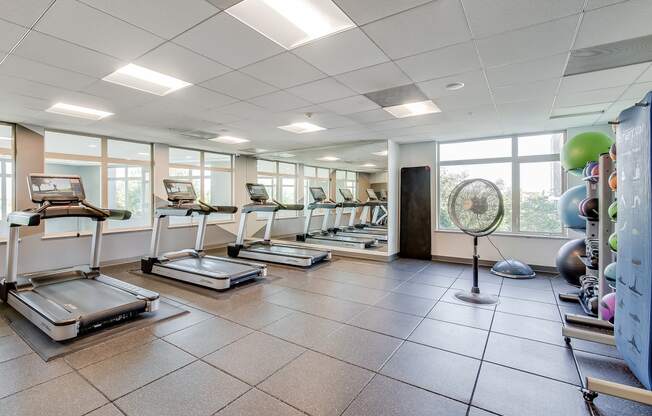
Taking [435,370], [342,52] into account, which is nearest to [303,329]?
[435,370]

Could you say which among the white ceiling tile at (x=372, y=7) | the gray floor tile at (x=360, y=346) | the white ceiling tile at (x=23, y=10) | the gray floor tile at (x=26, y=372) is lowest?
the gray floor tile at (x=26, y=372)

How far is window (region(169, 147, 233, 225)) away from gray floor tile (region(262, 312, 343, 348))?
5.48 metres

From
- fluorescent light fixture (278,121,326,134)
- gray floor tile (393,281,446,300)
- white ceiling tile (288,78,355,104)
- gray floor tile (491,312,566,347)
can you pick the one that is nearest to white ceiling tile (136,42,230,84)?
white ceiling tile (288,78,355,104)

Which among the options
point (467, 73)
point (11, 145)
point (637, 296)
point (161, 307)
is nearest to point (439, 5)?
point (467, 73)

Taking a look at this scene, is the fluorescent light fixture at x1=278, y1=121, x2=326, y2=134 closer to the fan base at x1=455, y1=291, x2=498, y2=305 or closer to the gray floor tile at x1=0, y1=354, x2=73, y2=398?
the fan base at x1=455, y1=291, x2=498, y2=305

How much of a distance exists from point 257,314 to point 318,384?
160 centimetres

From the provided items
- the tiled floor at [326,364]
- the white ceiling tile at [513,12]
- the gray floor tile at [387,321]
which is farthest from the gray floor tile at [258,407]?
the white ceiling tile at [513,12]

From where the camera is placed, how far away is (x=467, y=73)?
3.30 meters

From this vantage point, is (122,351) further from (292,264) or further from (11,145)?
(11,145)

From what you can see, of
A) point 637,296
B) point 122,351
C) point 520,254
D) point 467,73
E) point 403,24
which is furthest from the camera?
point 520,254

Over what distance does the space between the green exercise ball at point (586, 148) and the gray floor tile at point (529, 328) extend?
2.14 metres

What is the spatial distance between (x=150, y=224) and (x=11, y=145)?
273 cm

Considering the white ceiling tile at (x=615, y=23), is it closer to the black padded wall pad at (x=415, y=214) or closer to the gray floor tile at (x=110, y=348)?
the black padded wall pad at (x=415, y=214)

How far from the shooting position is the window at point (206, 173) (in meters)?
7.88
